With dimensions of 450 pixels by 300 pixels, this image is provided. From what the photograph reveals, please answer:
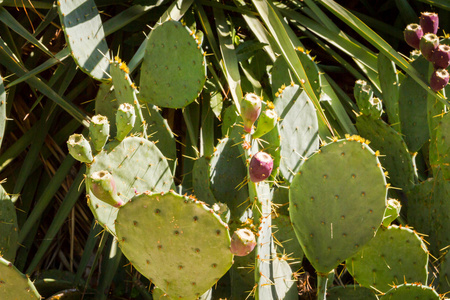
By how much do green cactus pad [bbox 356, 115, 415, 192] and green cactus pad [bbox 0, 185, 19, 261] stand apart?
1.01m

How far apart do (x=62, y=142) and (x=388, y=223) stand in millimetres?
1109

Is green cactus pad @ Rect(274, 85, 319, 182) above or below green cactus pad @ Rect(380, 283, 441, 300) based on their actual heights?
above

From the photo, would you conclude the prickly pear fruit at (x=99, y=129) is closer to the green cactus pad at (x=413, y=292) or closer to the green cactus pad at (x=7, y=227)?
the green cactus pad at (x=7, y=227)

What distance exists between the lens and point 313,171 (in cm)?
121

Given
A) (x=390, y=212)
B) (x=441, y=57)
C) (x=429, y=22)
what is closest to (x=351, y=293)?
(x=390, y=212)

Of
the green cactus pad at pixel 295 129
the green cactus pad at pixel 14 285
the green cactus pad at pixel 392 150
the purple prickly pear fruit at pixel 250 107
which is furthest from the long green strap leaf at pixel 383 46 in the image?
the green cactus pad at pixel 14 285

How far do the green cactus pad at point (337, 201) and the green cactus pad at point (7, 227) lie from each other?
0.73 metres

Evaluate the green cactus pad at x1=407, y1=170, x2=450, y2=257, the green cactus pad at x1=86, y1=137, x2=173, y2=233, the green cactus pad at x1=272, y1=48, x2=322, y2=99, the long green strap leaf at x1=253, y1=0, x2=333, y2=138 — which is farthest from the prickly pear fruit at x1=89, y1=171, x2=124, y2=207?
the green cactus pad at x1=407, y1=170, x2=450, y2=257

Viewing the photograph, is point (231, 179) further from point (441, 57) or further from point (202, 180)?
point (441, 57)

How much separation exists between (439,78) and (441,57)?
0.18 feet

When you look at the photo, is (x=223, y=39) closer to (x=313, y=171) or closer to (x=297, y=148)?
(x=297, y=148)

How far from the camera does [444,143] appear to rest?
146 centimetres

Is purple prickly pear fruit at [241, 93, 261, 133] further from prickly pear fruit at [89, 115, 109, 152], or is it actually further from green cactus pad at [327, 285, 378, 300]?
green cactus pad at [327, 285, 378, 300]

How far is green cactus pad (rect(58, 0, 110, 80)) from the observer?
146 centimetres
